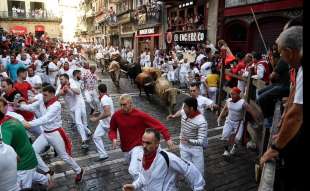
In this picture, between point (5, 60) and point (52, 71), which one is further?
point (52, 71)

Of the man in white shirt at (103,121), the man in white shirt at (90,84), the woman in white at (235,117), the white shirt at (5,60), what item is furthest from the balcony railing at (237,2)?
the white shirt at (5,60)

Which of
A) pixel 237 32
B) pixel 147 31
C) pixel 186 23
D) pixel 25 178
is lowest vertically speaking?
pixel 25 178

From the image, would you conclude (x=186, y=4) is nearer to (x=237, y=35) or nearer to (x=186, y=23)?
(x=186, y=23)

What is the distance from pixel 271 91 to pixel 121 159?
3.94 metres

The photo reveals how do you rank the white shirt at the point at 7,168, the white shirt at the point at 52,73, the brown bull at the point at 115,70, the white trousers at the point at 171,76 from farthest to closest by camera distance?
the white trousers at the point at 171,76
the brown bull at the point at 115,70
the white shirt at the point at 52,73
the white shirt at the point at 7,168

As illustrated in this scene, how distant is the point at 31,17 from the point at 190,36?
1660 inches

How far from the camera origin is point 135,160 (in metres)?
5.52

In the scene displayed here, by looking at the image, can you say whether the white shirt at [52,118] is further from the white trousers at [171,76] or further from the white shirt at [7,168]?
the white trousers at [171,76]

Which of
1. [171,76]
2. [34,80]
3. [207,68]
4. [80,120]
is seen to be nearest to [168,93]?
[207,68]

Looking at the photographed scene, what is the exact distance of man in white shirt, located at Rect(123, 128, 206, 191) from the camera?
4.04 m

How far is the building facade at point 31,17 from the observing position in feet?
173

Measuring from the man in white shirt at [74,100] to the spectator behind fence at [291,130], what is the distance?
6589 millimetres

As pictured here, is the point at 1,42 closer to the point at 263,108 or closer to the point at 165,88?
the point at 165,88

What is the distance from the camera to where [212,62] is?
523 inches
